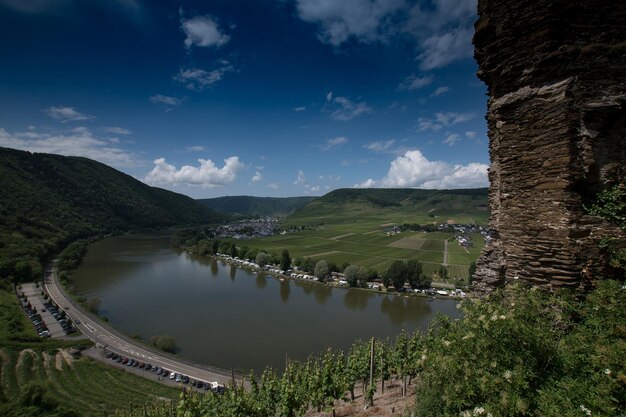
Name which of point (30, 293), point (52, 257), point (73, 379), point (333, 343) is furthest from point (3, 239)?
point (333, 343)

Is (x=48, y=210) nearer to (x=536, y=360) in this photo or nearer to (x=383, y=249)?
(x=383, y=249)

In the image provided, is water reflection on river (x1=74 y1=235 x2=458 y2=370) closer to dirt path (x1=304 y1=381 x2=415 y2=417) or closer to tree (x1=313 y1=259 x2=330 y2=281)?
tree (x1=313 y1=259 x2=330 y2=281)

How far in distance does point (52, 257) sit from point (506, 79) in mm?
113365

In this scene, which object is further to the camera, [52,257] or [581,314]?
[52,257]

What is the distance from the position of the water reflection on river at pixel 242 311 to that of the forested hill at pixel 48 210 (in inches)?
622

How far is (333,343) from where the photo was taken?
A: 36125 millimetres

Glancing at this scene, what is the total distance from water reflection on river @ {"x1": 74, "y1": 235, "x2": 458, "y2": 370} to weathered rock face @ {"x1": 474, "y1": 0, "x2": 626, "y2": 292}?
29.7 meters

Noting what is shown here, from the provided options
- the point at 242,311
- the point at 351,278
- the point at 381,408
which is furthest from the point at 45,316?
the point at 381,408

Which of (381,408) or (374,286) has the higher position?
(381,408)

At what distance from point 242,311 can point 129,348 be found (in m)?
16.1

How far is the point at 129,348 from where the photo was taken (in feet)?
116

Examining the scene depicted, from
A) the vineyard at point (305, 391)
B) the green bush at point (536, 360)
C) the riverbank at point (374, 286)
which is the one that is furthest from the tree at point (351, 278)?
the green bush at point (536, 360)

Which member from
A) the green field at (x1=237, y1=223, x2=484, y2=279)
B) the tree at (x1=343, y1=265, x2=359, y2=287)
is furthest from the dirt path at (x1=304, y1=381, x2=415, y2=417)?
the green field at (x1=237, y1=223, x2=484, y2=279)

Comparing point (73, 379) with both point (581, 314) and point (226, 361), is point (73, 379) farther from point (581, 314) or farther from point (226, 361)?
point (581, 314)
